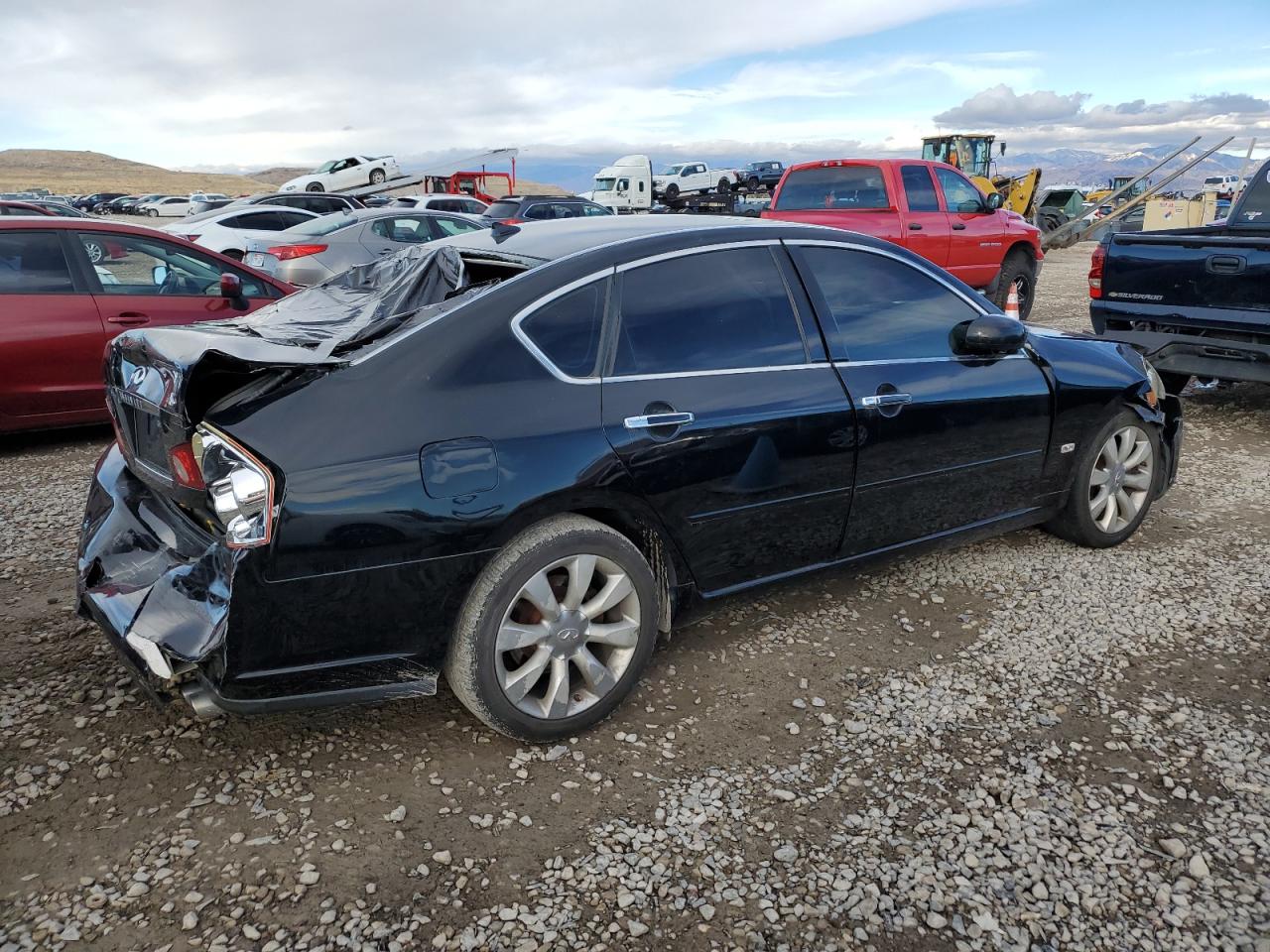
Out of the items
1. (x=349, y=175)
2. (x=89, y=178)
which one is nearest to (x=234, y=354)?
(x=349, y=175)

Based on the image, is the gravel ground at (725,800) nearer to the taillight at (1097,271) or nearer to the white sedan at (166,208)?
the taillight at (1097,271)

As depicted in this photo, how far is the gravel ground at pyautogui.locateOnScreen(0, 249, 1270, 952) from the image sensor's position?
7.31ft

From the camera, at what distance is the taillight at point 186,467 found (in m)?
2.58

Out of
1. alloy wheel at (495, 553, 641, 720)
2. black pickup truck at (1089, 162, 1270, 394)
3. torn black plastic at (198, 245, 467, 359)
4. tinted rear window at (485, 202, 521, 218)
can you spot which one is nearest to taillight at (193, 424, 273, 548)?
torn black plastic at (198, 245, 467, 359)

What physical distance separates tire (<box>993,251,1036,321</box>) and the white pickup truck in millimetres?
26817

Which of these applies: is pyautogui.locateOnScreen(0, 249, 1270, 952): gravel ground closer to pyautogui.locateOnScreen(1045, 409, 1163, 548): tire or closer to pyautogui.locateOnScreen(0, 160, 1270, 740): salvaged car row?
pyautogui.locateOnScreen(0, 160, 1270, 740): salvaged car row

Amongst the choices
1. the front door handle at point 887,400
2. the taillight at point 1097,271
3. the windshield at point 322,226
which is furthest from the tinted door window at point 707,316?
the windshield at point 322,226

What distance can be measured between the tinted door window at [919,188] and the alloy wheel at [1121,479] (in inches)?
260

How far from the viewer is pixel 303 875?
92.3 inches

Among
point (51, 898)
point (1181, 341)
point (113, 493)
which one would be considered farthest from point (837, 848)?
point (1181, 341)

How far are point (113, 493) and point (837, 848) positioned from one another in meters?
2.56

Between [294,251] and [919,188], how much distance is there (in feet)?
24.8

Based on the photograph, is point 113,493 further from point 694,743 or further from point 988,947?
point 988,947

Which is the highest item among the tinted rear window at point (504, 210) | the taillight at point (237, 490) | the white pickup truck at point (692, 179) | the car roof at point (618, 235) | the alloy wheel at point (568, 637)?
the white pickup truck at point (692, 179)
